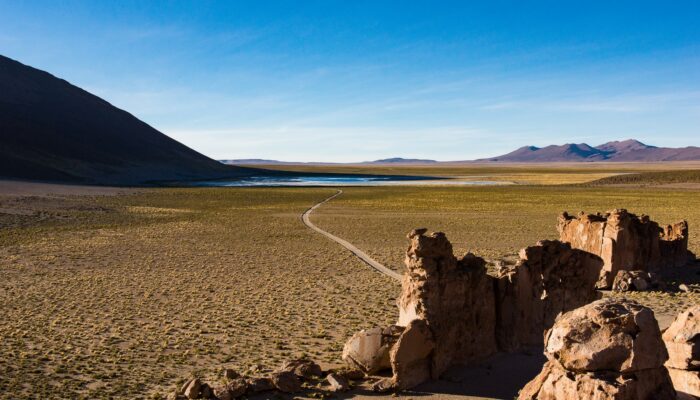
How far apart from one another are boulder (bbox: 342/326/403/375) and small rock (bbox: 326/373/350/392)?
690 mm

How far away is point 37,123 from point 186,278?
136 meters

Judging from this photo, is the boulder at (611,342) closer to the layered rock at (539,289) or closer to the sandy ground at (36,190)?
the layered rock at (539,289)

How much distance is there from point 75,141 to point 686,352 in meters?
148

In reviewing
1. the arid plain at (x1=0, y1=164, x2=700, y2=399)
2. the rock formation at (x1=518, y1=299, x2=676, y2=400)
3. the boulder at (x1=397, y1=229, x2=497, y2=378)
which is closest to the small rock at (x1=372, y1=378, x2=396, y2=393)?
the boulder at (x1=397, y1=229, x2=497, y2=378)

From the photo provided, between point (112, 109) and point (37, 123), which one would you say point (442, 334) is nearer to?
point (37, 123)

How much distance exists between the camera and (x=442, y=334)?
12297mm

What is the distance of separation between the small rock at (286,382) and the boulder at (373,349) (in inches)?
59.4

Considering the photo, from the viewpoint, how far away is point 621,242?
2248 centimetres

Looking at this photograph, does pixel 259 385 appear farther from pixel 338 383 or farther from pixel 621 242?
pixel 621 242

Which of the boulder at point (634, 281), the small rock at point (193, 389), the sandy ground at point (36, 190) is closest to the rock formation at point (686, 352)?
the small rock at point (193, 389)

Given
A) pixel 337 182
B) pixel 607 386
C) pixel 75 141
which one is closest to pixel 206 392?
pixel 607 386

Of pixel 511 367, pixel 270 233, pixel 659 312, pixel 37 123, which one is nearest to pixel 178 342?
pixel 511 367

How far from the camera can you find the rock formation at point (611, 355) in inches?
294

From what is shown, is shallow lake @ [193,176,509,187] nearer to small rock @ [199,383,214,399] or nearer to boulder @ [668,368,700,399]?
small rock @ [199,383,214,399]
